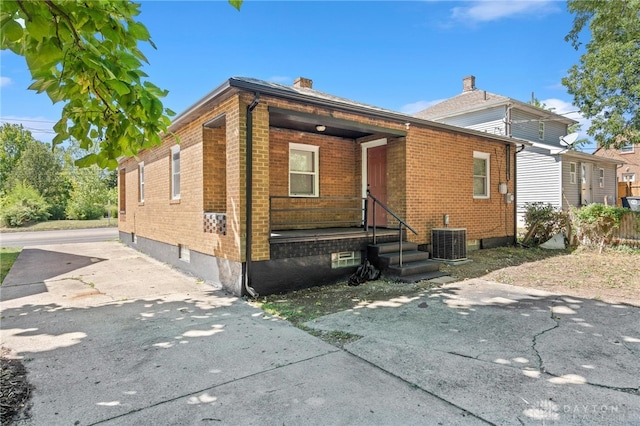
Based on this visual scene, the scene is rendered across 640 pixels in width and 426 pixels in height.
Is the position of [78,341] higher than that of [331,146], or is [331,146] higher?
[331,146]

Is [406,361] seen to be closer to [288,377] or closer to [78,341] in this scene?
[288,377]

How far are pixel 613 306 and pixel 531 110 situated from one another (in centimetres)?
1728

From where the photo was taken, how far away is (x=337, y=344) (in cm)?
390

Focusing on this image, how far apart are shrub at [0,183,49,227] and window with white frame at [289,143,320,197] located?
27741mm

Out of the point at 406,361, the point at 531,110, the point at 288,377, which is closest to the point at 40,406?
the point at 288,377

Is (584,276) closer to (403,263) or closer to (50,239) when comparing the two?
(403,263)

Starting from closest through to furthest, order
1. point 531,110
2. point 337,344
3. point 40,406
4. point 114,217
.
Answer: point 40,406, point 337,344, point 531,110, point 114,217

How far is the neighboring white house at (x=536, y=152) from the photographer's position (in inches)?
698

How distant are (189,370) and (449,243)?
6999mm

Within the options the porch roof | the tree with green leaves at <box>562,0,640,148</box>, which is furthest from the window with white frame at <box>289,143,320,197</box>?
the tree with green leaves at <box>562,0,640,148</box>

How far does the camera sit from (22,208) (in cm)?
2694

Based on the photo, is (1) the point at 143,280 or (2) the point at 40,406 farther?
(1) the point at 143,280

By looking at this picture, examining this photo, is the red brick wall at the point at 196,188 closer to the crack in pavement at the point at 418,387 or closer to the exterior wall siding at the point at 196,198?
the exterior wall siding at the point at 196,198

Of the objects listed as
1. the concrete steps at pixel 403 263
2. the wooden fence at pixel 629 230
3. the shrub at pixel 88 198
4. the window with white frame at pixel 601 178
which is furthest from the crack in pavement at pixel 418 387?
the shrub at pixel 88 198
